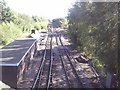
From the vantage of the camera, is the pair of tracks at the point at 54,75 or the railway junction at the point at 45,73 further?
the pair of tracks at the point at 54,75

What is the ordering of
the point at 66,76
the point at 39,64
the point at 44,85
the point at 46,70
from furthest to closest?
1. the point at 39,64
2. the point at 46,70
3. the point at 66,76
4. the point at 44,85

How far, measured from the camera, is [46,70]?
2328 centimetres

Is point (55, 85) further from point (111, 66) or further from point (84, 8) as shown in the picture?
point (84, 8)

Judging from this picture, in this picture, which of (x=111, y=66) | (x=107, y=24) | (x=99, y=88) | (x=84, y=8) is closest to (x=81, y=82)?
(x=99, y=88)

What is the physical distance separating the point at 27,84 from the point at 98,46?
17.3ft

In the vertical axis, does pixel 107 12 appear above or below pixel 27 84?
A: above

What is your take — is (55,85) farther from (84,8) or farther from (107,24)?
(84,8)

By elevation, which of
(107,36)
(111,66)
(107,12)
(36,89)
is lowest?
(36,89)

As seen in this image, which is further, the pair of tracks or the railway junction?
the pair of tracks

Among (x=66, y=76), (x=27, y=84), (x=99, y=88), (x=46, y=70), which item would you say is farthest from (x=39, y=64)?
(x=99, y=88)

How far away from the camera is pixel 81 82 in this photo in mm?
18906

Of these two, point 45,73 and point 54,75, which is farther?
point 45,73

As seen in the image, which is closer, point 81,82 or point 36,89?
point 36,89

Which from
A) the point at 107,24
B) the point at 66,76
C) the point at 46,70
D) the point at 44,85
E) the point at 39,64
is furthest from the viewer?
the point at 39,64
